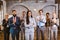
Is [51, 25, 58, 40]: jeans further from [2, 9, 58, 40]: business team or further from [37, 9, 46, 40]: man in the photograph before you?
[37, 9, 46, 40]: man

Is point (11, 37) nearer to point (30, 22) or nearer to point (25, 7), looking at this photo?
point (30, 22)

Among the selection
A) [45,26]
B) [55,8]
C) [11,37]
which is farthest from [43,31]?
[55,8]

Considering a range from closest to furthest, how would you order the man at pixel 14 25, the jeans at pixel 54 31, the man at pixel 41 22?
1. the man at pixel 14 25
2. the man at pixel 41 22
3. the jeans at pixel 54 31

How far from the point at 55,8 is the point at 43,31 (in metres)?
3.80

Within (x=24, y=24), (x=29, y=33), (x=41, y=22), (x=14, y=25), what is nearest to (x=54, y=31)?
(x=41, y=22)

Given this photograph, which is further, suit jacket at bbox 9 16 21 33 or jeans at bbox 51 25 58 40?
jeans at bbox 51 25 58 40

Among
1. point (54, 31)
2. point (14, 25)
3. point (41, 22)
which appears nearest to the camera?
point (14, 25)

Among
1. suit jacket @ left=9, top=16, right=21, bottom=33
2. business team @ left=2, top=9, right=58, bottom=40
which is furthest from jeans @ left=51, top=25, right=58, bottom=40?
suit jacket @ left=9, top=16, right=21, bottom=33

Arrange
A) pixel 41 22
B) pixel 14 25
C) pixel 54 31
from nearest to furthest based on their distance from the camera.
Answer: pixel 14 25, pixel 41 22, pixel 54 31

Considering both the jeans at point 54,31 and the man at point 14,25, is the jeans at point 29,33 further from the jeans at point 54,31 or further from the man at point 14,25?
the jeans at point 54,31

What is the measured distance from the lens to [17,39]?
470cm

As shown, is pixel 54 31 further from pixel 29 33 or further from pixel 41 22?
pixel 29 33

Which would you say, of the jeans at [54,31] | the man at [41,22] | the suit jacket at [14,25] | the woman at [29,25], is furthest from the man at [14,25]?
the jeans at [54,31]

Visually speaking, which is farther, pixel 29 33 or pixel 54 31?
pixel 54 31
